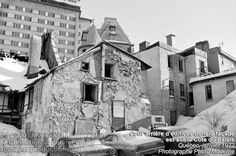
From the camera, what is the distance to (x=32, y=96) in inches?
784

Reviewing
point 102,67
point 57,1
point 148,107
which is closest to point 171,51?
point 148,107

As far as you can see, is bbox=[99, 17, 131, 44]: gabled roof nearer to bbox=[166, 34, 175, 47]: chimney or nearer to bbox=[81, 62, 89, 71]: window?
bbox=[166, 34, 175, 47]: chimney

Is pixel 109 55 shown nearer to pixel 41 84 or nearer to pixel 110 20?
pixel 41 84

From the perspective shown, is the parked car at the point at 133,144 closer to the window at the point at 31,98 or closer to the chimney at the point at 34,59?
the window at the point at 31,98

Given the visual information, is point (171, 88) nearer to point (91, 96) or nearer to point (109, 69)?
point (109, 69)

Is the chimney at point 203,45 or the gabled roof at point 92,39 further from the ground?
the gabled roof at point 92,39

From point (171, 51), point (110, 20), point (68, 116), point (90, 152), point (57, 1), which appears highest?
point (57, 1)

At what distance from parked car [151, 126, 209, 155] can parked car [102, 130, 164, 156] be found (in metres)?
0.69

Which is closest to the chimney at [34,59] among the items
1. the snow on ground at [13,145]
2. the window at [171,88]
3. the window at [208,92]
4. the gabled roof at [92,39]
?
the snow on ground at [13,145]

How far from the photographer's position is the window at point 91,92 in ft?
60.9

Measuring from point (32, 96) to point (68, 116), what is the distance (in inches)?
198

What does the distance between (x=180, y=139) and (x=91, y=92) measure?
9.14 meters

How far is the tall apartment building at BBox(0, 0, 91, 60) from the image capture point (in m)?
62.2

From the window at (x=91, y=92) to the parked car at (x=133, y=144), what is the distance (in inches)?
253
